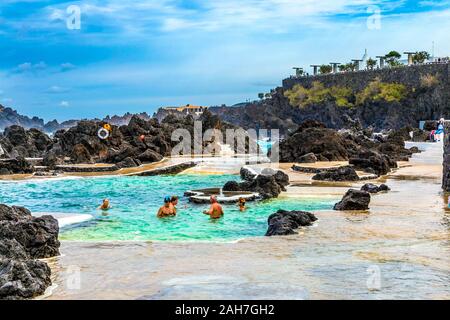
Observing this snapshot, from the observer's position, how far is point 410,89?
249 ft

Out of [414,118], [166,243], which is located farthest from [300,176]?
[414,118]

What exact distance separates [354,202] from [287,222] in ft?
11.3

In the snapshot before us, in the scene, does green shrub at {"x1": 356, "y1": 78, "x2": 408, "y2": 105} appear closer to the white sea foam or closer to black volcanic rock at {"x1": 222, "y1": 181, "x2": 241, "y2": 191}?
black volcanic rock at {"x1": 222, "y1": 181, "x2": 241, "y2": 191}

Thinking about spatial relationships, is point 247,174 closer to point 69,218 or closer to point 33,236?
point 69,218

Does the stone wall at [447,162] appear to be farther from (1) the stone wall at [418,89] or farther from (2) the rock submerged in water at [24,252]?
(1) the stone wall at [418,89]

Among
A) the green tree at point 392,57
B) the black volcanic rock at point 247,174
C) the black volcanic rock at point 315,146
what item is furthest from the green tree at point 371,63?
the black volcanic rock at point 247,174

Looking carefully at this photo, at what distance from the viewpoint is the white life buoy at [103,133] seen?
3456 centimetres

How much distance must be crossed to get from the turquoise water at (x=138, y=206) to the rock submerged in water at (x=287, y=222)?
68 cm

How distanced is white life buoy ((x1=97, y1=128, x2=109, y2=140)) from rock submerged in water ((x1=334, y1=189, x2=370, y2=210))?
21.3 metres

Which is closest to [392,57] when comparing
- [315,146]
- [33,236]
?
[315,146]

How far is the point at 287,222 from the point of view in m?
12.4

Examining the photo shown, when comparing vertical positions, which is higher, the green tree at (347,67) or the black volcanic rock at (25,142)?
the green tree at (347,67)
